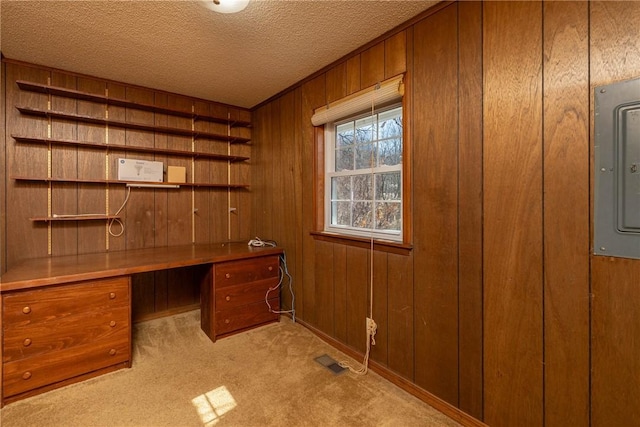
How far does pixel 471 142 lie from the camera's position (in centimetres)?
157

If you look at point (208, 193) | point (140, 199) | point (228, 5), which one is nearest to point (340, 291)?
point (208, 193)

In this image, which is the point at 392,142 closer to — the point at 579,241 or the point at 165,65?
the point at 579,241

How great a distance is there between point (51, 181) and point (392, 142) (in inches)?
112

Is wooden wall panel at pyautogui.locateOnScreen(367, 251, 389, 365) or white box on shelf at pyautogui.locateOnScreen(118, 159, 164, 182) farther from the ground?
white box on shelf at pyautogui.locateOnScreen(118, 159, 164, 182)

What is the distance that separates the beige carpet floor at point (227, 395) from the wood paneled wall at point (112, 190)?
3.34 ft

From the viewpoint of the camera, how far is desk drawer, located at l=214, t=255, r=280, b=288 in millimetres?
2543

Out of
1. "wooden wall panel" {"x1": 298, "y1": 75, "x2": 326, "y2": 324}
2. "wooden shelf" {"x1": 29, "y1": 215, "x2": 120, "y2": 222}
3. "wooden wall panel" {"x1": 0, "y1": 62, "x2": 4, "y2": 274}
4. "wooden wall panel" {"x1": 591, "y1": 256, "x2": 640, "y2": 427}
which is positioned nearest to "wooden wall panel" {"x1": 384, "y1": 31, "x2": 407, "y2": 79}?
"wooden wall panel" {"x1": 298, "y1": 75, "x2": 326, "y2": 324}

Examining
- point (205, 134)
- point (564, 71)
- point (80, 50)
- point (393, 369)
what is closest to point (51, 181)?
point (80, 50)

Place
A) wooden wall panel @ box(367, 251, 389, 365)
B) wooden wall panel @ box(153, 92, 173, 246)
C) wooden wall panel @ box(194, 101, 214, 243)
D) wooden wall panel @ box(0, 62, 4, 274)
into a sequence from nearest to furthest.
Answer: wooden wall panel @ box(367, 251, 389, 365) < wooden wall panel @ box(0, 62, 4, 274) < wooden wall panel @ box(153, 92, 173, 246) < wooden wall panel @ box(194, 101, 214, 243)

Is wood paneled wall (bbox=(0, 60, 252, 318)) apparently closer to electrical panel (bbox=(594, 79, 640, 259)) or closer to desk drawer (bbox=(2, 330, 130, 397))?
desk drawer (bbox=(2, 330, 130, 397))

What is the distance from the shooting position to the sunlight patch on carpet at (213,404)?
1.64m

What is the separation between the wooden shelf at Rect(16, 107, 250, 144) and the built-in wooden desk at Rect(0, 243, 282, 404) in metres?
1.19

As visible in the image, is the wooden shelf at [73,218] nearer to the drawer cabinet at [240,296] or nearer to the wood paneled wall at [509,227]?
the drawer cabinet at [240,296]

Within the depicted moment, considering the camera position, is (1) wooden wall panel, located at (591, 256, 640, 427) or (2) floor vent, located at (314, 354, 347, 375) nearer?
(1) wooden wall panel, located at (591, 256, 640, 427)
